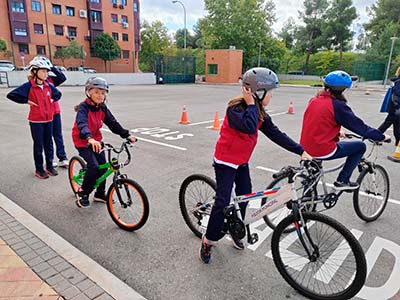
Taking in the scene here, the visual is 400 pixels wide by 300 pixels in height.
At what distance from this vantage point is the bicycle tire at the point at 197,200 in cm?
312

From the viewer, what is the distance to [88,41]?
48750 millimetres

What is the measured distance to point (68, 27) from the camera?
4669cm

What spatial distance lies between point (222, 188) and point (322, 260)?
3.52ft

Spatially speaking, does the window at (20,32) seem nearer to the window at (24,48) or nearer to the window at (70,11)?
the window at (24,48)

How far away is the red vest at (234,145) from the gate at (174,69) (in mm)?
31994

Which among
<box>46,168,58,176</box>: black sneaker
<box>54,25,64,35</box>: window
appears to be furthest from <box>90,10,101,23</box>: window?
<box>46,168,58,176</box>: black sneaker

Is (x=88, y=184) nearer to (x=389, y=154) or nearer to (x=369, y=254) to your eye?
(x=369, y=254)

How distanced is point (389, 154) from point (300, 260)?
538cm

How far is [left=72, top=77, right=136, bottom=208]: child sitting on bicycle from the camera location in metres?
3.47

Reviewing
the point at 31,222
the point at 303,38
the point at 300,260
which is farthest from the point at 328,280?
the point at 303,38

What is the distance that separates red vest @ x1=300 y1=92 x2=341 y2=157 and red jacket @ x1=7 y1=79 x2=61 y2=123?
3963mm

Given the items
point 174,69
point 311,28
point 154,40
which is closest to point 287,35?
point 311,28

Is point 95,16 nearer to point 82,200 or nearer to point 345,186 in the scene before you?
point 82,200

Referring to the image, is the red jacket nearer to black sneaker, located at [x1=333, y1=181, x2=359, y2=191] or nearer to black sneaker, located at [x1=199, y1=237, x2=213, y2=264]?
black sneaker, located at [x1=199, y1=237, x2=213, y2=264]
